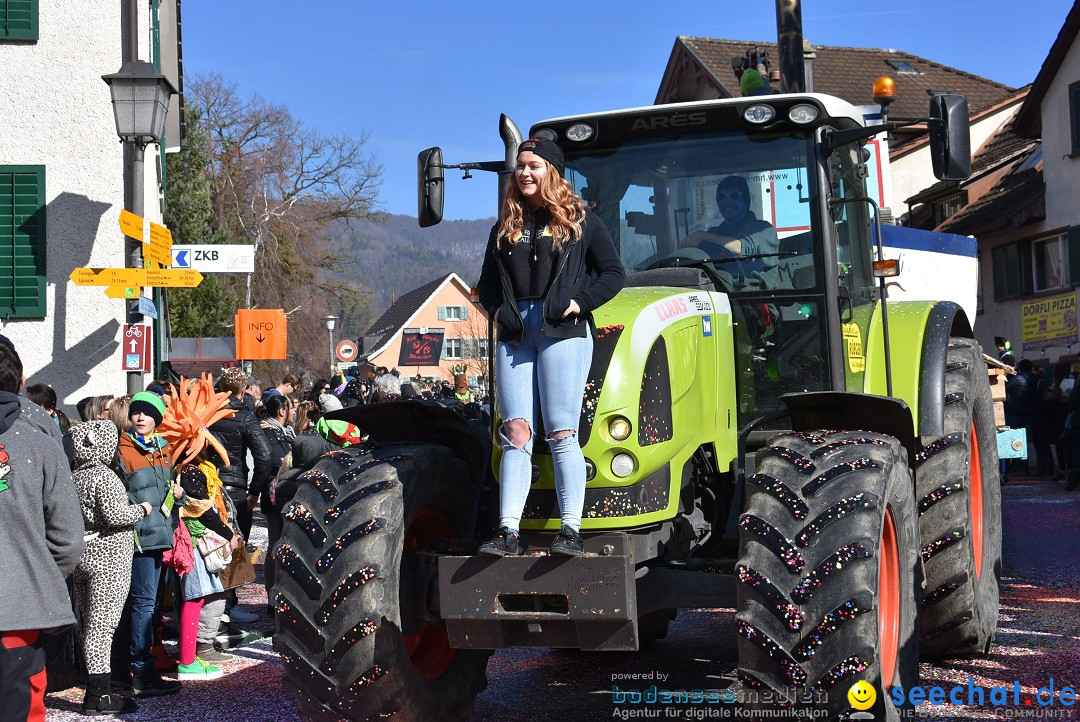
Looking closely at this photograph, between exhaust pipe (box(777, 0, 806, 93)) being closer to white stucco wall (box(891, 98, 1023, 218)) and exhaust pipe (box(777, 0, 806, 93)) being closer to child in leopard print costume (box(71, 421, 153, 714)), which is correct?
child in leopard print costume (box(71, 421, 153, 714))

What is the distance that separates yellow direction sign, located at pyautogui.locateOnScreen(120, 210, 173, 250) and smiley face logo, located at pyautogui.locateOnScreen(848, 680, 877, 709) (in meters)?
8.40

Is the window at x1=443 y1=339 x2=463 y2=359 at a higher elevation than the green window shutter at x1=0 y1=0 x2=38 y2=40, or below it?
below

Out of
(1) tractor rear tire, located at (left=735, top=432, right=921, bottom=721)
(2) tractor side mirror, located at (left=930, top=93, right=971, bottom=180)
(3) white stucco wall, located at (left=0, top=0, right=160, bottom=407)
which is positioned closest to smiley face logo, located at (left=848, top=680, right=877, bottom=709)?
(1) tractor rear tire, located at (left=735, top=432, right=921, bottom=721)

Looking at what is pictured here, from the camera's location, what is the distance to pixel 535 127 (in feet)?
22.0

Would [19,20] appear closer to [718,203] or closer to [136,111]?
[136,111]

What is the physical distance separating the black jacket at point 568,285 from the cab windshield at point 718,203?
1.10 m

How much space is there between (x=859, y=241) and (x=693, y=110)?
1181 mm

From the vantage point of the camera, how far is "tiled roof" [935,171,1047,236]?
3067 cm

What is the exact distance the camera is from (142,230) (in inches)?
462

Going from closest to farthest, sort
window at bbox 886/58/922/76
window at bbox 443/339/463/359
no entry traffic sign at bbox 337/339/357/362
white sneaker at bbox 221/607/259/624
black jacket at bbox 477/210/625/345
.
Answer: black jacket at bbox 477/210/625/345
white sneaker at bbox 221/607/259/624
no entry traffic sign at bbox 337/339/357/362
window at bbox 886/58/922/76
window at bbox 443/339/463/359

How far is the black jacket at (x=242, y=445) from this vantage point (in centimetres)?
1050

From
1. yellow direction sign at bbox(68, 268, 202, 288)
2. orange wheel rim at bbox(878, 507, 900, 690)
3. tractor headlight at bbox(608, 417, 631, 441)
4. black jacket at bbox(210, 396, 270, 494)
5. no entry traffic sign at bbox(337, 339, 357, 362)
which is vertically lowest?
orange wheel rim at bbox(878, 507, 900, 690)

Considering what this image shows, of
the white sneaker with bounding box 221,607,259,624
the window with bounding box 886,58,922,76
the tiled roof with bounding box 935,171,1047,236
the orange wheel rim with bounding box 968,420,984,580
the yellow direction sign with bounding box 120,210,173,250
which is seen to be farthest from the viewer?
the window with bounding box 886,58,922,76

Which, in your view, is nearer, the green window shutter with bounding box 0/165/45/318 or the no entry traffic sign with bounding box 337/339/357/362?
the green window shutter with bounding box 0/165/45/318
